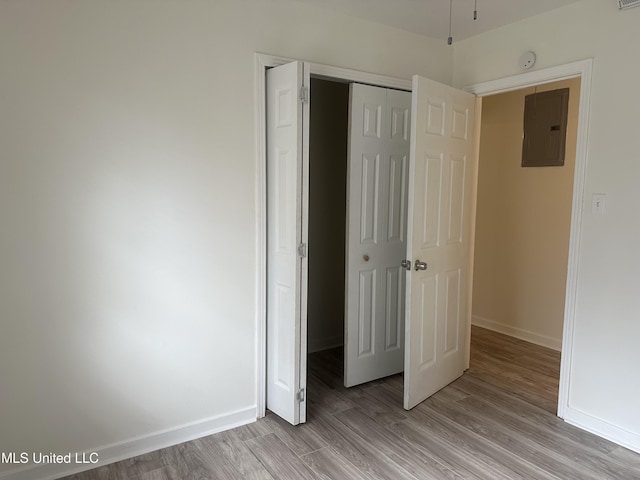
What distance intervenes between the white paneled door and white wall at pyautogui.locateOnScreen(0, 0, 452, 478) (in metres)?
0.65

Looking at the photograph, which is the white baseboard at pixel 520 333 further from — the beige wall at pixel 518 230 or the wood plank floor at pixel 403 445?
the wood plank floor at pixel 403 445

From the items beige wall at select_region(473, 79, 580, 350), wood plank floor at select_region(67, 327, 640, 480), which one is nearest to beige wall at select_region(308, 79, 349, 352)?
wood plank floor at select_region(67, 327, 640, 480)

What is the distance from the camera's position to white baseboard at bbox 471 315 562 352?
4141mm

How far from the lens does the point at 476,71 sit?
3.38 meters

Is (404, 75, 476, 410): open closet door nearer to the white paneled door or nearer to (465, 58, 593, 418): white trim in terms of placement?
the white paneled door

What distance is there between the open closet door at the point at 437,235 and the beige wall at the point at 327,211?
1118mm

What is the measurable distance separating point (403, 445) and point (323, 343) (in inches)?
65.8

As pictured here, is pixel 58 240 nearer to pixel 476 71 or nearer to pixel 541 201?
pixel 476 71

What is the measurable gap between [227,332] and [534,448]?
187 centimetres

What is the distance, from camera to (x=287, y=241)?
2.67 meters

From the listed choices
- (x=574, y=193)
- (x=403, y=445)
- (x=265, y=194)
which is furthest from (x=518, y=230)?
(x=265, y=194)

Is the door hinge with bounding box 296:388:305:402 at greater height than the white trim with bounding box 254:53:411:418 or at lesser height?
lesser

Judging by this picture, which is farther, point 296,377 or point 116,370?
point 296,377

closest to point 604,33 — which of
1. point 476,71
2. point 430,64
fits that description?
point 476,71
